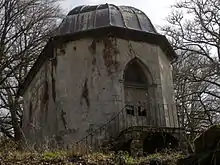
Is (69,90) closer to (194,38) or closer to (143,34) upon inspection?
(143,34)

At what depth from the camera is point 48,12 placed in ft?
67.9

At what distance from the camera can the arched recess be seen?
50.7 ft

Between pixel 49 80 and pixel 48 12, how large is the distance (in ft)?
16.7

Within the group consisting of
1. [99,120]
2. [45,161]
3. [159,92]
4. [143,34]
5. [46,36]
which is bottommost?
[45,161]

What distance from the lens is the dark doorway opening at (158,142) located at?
43.7 feet

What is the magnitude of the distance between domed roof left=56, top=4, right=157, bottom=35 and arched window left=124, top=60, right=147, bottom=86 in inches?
55.2

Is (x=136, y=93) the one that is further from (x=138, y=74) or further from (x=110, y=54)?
(x=110, y=54)

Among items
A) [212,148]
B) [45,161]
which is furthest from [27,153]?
[212,148]

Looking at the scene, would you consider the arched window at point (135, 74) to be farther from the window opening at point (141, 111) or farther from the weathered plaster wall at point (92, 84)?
the window opening at point (141, 111)

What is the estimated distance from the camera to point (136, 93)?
1578cm

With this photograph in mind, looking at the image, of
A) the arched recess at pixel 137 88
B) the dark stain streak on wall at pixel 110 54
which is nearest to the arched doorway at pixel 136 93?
the arched recess at pixel 137 88

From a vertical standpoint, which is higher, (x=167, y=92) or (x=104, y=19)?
(x=104, y=19)

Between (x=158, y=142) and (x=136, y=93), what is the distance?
253cm

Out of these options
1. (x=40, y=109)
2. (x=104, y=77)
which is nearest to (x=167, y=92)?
(x=104, y=77)
